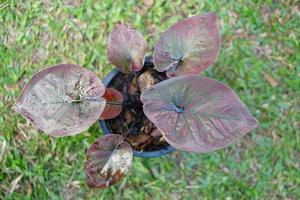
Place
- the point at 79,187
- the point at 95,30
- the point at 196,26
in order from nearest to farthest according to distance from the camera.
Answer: the point at 196,26, the point at 79,187, the point at 95,30

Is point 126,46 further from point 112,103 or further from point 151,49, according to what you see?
point 151,49

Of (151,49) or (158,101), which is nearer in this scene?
(158,101)

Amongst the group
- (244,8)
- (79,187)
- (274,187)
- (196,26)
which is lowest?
(274,187)

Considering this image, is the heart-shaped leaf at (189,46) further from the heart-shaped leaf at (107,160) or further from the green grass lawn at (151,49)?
the green grass lawn at (151,49)

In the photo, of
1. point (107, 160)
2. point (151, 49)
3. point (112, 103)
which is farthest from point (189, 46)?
point (151, 49)

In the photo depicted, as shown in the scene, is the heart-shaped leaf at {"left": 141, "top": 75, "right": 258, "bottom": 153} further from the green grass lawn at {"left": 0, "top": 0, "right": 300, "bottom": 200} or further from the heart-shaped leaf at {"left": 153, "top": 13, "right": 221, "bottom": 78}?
the green grass lawn at {"left": 0, "top": 0, "right": 300, "bottom": 200}

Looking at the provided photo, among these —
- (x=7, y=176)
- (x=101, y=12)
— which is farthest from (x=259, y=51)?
(x=7, y=176)

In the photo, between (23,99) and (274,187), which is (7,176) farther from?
(274,187)
